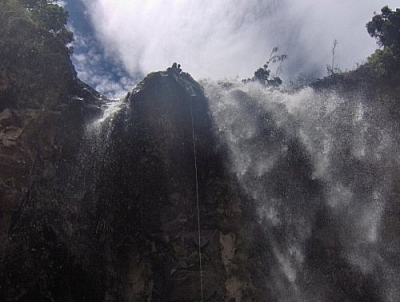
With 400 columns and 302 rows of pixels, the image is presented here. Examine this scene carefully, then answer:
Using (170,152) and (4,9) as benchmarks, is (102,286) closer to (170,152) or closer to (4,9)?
(170,152)

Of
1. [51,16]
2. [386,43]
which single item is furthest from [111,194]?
[386,43]

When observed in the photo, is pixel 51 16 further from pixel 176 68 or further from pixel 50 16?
pixel 176 68

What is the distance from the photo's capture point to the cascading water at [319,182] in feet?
57.4

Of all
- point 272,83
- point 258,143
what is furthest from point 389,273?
point 272,83

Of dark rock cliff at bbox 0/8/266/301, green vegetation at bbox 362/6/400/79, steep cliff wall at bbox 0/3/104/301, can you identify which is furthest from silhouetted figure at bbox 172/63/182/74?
green vegetation at bbox 362/6/400/79

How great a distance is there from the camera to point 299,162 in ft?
64.3

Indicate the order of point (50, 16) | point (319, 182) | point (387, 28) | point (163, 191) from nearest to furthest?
point (163, 191)
point (319, 182)
point (50, 16)
point (387, 28)

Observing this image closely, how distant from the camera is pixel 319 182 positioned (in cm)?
1916

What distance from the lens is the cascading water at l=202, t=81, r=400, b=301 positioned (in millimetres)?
17484

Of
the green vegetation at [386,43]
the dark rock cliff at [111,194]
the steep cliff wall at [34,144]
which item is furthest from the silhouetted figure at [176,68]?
the green vegetation at [386,43]

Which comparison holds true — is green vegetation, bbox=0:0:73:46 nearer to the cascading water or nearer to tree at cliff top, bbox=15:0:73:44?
tree at cliff top, bbox=15:0:73:44

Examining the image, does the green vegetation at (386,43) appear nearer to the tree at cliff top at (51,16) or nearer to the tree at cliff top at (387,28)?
the tree at cliff top at (387,28)

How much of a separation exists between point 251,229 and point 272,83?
506 inches

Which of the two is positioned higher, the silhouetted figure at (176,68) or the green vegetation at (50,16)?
the green vegetation at (50,16)
